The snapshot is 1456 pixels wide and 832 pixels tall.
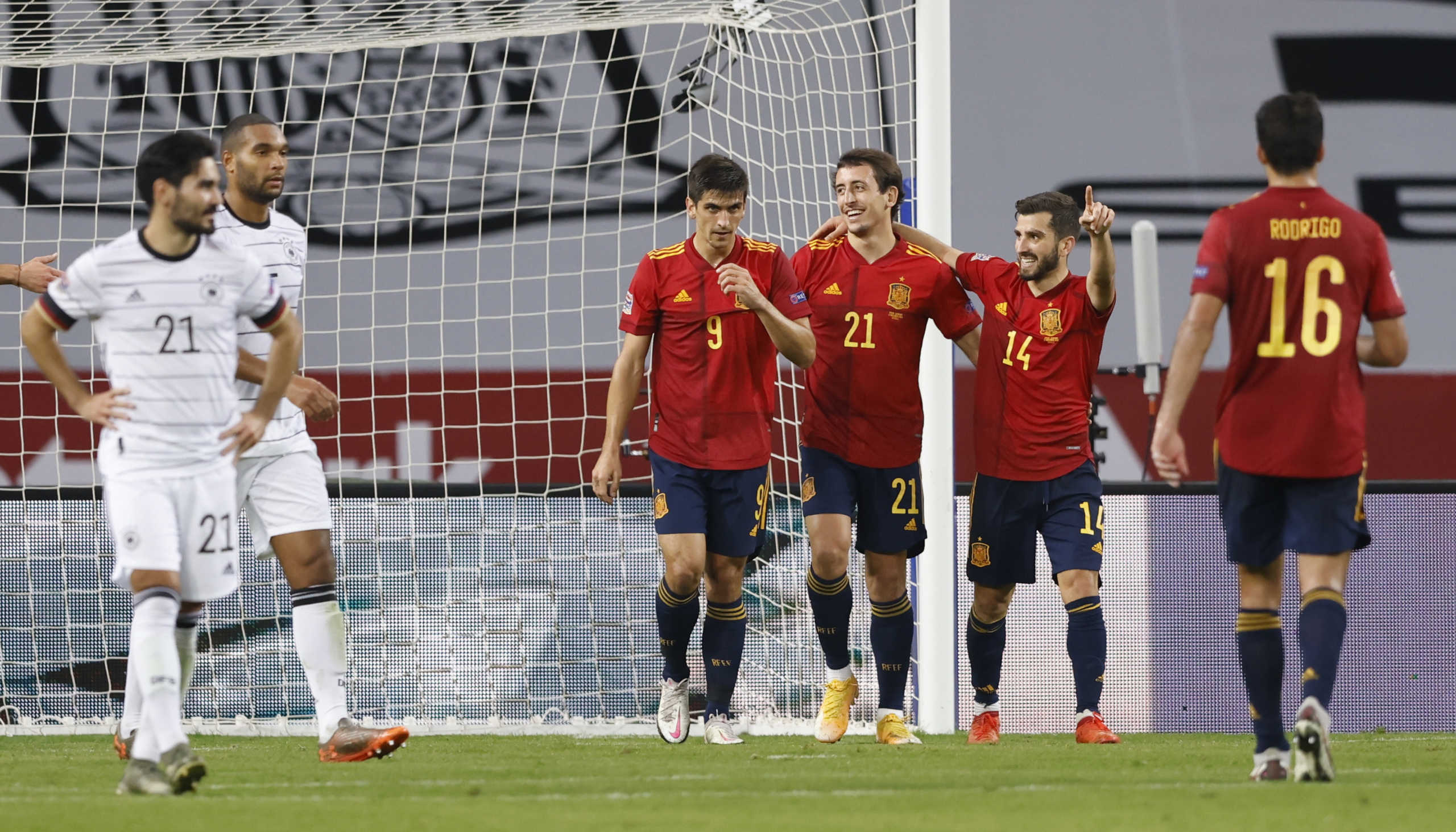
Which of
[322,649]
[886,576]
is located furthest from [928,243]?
[322,649]

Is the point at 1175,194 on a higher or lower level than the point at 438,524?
higher

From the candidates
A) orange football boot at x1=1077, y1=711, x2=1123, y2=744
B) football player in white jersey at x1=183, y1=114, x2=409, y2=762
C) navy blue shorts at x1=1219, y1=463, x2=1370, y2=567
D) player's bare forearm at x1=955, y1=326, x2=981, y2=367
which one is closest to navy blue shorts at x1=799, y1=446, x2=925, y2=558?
player's bare forearm at x1=955, y1=326, x2=981, y2=367

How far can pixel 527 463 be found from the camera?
358 inches

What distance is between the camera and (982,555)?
219 inches

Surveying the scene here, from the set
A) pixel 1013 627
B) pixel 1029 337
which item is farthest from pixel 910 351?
pixel 1013 627

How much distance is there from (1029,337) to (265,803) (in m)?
3.08

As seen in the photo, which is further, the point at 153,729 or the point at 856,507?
the point at 856,507

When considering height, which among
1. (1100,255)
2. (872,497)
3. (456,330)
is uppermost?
(456,330)

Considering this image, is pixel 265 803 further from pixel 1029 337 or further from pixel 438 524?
pixel 438 524

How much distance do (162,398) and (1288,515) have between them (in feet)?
8.50

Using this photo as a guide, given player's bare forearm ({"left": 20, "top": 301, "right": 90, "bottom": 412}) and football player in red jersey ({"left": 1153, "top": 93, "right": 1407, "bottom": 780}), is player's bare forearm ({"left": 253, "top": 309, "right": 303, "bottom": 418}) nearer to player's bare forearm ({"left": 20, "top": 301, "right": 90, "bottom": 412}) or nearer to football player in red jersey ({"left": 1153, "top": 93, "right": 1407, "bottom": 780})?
player's bare forearm ({"left": 20, "top": 301, "right": 90, "bottom": 412})

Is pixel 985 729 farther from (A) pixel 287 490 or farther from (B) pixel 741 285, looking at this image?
(A) pixel 287 490

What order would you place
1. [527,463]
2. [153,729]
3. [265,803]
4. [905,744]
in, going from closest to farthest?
[265,803] → [153,729] → [905,744] → [527,463]

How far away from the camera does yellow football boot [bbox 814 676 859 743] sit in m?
5.46
